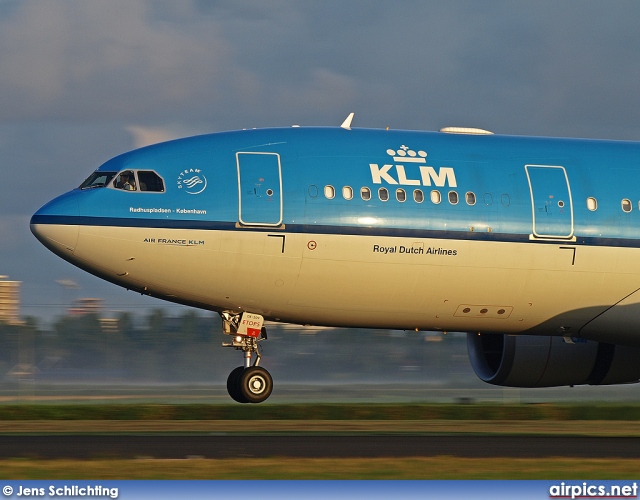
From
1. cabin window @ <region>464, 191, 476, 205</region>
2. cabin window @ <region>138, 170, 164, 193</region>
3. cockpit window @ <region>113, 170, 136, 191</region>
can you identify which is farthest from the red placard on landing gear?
cabin window @ <region>464, 191, 476, 205</region>

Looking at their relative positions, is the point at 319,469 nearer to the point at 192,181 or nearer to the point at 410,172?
the point at 192,181

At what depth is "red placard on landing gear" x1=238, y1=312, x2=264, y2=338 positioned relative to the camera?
21.8 meters

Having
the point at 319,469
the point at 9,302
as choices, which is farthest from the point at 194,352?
the point at 319,469

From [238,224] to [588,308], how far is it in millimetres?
6965

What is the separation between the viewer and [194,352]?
32.2m

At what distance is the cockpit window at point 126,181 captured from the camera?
69.2 ft

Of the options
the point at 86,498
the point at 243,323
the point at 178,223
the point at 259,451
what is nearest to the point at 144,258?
the point at 178,223

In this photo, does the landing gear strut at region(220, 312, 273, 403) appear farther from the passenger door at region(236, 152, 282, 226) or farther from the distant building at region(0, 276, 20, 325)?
the distant building at region(0, 276, 20, 325)

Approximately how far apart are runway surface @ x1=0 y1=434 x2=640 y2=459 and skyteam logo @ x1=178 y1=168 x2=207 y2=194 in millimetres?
4206

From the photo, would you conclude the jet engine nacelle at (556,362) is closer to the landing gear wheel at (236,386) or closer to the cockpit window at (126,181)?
the landing gear wheel at (236,386)

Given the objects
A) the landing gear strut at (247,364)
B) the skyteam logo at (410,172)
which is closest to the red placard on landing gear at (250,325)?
the landing gear strut at (247,364)

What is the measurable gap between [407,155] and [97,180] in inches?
220

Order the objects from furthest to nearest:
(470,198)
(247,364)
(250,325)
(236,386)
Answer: (470,198) < (250,325) < (247,364) < (236,386)

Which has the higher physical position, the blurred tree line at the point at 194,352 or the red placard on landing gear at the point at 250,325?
the red placard on landing gear at the point at 250,325
